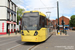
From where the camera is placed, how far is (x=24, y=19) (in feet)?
36.4

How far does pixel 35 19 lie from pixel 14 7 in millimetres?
29530

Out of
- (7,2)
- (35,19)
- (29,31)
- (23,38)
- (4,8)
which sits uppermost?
(7,2)

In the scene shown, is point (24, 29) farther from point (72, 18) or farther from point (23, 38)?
point (72, 18)

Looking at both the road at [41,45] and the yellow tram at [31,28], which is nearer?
the road at [41,45]

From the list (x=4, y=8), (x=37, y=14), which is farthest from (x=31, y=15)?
(x=4, y=8)

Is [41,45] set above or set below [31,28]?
below

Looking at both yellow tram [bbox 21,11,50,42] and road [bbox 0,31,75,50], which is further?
yellow tram [bbox 21,11,50,42]

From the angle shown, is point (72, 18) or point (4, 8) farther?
point (72, 18)

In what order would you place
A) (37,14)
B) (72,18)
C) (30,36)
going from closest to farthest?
(30,36)
(37,14)
(72,18)

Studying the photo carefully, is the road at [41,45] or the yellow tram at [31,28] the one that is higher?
the yellow tram at [31,28]

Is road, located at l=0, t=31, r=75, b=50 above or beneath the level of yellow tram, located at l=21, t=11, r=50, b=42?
beneath

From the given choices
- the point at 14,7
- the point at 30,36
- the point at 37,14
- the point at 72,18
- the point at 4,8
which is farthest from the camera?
the point at 72,18

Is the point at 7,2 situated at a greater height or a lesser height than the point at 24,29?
greater

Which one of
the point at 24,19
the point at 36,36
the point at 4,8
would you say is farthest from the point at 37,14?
the point at 4,8
